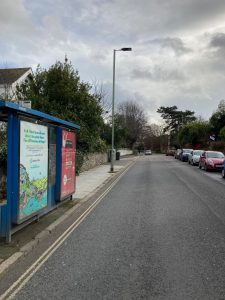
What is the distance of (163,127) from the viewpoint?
115875 millimetres

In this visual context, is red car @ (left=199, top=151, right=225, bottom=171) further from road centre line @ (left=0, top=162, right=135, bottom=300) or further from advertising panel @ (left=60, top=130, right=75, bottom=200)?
road centre line @ (left=0, top=162, right=135, bottom=300)

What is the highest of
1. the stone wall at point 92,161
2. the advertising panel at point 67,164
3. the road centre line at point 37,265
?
the advertising panel at point 67,164

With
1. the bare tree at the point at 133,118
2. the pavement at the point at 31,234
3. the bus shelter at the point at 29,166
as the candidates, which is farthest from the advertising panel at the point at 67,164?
the bare tree at the point at 133,118

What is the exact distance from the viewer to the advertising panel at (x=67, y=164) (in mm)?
10289

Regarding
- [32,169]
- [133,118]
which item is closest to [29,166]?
[32,169]

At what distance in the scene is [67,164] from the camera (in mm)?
10766

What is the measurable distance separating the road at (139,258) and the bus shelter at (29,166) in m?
0.94

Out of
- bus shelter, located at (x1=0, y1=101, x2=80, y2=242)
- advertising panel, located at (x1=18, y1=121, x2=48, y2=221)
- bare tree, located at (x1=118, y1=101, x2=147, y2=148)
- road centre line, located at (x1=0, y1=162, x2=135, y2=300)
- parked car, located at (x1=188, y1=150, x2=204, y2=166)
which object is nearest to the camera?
road centre line, located at (x1=0, y1=162, x2=135, y2=300)

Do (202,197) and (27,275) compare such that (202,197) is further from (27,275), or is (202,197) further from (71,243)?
(27,275)

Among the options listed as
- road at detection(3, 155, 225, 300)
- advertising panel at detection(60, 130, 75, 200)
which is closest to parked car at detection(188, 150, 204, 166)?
road at detection(3, 155, 225, 300)

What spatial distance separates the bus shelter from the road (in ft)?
3.09

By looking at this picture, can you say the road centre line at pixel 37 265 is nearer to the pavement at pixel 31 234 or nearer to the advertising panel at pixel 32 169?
the pavement at pixel 31 234

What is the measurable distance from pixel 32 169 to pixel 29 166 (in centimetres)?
18

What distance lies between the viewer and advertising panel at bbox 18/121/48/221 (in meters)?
7.15
